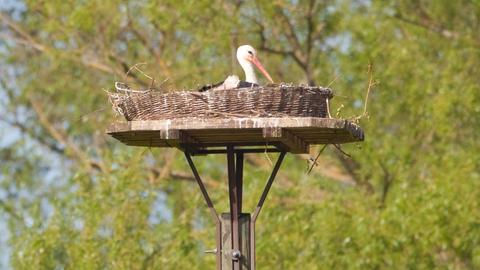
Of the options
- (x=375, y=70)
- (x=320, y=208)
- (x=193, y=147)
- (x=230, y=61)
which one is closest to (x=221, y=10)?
(x=230, y=61)

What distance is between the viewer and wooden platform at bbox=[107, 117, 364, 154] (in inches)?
321

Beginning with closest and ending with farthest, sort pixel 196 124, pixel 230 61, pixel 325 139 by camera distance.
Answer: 1. pixel 196 124
2. pixel 325 139
3. pixel 230 61

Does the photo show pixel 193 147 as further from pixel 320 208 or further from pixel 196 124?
pixel 320 208

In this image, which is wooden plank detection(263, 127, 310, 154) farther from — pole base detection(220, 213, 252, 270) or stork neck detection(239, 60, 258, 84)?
stork neck detection(239, 60, 258, 84)

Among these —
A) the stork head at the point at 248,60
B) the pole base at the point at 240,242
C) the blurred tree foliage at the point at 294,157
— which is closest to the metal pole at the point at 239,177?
the pole base at the point at 240,242

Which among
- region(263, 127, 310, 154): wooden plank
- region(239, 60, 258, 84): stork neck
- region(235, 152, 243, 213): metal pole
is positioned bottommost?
region(235, 152, 243, 213): metal pole

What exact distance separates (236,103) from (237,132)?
6.8 inches

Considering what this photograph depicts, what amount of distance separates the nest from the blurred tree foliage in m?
5.61

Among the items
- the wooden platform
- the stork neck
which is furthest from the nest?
the stork neck

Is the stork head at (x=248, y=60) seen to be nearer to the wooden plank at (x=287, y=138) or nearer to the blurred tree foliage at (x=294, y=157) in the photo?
the wooden plank at (x=287, y=138)

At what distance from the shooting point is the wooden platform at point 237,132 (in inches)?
321

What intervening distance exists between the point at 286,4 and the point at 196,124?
1036 cm

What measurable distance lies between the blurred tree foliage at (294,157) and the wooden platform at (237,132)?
16.7ft

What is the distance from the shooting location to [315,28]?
18.9 metres
